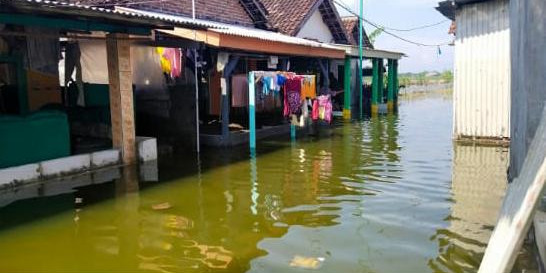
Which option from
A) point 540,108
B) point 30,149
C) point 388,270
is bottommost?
point 388,270

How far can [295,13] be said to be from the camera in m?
23.1

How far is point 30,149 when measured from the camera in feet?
29.2

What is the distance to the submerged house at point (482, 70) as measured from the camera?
11.4 metres

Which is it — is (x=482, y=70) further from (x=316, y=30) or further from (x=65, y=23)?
(x=316, y=30)

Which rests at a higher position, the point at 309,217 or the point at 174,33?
the point at 174,33

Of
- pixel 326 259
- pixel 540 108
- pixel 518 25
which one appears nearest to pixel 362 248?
pixel 326 259

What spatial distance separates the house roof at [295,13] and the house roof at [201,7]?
5.30ft

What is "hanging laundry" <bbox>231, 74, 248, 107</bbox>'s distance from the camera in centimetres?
1377

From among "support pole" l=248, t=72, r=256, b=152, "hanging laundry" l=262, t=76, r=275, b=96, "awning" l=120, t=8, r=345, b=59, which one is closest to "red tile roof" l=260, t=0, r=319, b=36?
"awning" l=120, t=8, r=345, b=59

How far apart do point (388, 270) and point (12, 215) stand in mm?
5146

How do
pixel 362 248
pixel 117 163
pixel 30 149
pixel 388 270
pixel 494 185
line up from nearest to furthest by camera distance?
pixel 388 270 < pixel 362 248 < pixel 494 185 < pixel 30 149 < pixel 117 163

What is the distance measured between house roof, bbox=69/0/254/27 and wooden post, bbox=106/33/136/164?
5.53m

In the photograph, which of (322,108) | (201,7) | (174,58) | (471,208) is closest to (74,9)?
(174,58)

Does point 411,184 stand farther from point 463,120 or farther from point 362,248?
point 463,120
